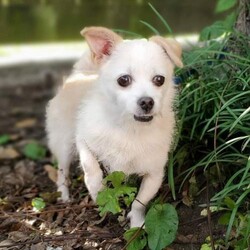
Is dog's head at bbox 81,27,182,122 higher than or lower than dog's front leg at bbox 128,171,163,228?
higher

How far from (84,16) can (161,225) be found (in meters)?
7.26

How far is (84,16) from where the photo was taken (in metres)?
10.2

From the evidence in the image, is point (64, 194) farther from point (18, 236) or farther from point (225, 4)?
point (225, 4)

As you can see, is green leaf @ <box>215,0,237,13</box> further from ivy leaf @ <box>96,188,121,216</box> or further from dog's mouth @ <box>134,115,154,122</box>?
ivy leaf @ <box>96,188,121,216</box>

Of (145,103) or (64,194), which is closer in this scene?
(145,103)

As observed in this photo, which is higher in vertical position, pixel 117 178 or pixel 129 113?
pixel 129 113

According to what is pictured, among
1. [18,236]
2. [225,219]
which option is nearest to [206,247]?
[225,219]

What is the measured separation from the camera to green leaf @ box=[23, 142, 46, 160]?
5.44m

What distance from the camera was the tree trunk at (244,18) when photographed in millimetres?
4273

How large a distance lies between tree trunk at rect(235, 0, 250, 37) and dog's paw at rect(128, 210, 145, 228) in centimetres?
151

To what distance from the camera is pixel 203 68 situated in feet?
13.9

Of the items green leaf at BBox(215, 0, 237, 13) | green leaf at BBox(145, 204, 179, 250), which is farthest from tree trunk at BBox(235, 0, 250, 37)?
green leaf at BBox(145, 204, 179, 250)

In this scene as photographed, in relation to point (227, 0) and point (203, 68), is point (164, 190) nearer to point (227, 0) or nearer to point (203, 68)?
point (203, 68)

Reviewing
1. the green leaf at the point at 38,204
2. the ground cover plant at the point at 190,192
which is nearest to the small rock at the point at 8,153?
the ground cover plant at the point at 190,192
